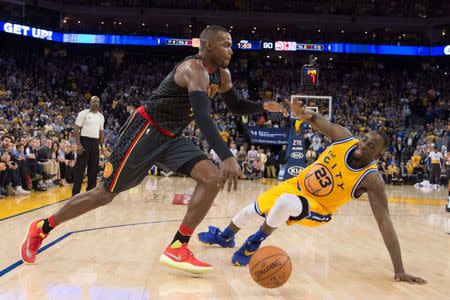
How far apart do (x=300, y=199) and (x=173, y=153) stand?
1.03m

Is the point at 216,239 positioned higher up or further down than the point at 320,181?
further down

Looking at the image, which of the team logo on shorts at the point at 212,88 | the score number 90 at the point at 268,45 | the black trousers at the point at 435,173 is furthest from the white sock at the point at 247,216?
the score number 90 at the point at 268,45

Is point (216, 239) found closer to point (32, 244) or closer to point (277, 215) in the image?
point (277, 215)

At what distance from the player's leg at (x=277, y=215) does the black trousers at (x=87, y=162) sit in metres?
4.69

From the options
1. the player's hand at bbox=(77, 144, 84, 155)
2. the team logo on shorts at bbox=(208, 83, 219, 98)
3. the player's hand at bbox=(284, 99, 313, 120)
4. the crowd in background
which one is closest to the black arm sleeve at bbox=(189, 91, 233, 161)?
the team logo on shorts at bbox=(208, 83, 219, 98)

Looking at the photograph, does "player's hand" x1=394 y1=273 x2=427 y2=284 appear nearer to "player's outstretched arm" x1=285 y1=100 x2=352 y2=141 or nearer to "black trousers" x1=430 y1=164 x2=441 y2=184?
"player's outstretched arm" x1=285 y1=100 x2=352 y2=141

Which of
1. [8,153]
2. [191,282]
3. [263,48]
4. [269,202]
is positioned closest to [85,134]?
[8,153]

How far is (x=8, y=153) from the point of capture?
358 inches

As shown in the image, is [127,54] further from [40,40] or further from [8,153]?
[8,153]

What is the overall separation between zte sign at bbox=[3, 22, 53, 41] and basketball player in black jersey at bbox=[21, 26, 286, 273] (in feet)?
75.9

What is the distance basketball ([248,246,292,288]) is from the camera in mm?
3330

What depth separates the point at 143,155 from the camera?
3.88 meters

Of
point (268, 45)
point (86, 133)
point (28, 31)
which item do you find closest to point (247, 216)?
point (86, 133)

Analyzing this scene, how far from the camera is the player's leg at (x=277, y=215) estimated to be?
402cm
